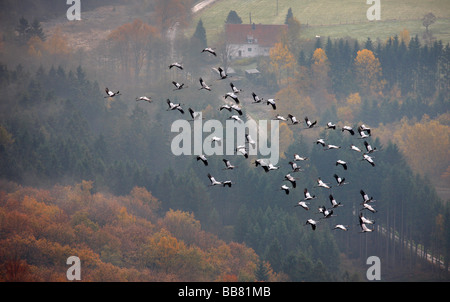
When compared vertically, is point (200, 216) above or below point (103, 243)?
above

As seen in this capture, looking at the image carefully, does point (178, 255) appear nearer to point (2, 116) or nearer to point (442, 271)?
point (442, 271)

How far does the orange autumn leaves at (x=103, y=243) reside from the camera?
463 ft

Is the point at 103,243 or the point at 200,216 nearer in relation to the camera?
the point at 103,243

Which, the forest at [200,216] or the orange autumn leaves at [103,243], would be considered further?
the forest at [200,216]

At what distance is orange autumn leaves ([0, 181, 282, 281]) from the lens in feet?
463

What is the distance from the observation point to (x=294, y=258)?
144 meters

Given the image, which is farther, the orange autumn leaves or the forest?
the forest

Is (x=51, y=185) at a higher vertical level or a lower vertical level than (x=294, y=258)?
higher

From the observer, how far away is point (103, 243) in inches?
5886

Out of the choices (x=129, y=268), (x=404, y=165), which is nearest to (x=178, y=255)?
(x=129, y=268)

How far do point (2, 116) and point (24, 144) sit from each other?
54.9 feet
